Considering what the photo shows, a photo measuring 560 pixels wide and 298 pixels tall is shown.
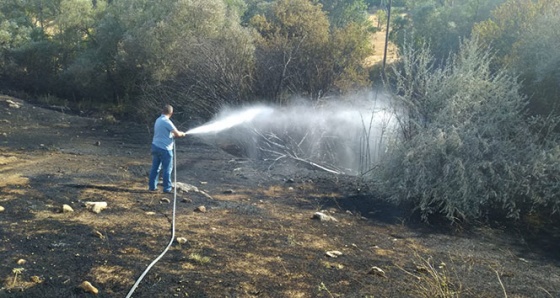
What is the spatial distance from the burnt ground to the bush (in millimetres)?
575

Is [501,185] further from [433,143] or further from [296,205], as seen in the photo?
[296,205]

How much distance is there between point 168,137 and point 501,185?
21.8 feet

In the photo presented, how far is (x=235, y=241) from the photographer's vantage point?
656cm

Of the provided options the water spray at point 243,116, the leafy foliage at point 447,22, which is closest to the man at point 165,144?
the water spray at point 243,116

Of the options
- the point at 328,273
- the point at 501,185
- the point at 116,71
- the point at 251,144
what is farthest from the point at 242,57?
the point at 328,273

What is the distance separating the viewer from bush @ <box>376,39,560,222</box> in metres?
9.30

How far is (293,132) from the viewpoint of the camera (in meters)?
15.9

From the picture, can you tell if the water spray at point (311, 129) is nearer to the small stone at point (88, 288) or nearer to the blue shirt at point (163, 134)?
the blue shirt at point (163, 134)

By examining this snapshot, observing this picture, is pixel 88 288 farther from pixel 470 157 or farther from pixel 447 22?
pixel 447 22

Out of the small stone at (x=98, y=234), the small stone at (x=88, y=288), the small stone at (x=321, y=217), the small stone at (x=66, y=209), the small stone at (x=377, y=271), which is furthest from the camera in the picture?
the small stone at (x=321, y=217)

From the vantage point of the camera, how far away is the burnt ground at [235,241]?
5121 mm

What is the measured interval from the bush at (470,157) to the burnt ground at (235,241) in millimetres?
575

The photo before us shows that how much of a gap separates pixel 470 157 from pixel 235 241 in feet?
18.0

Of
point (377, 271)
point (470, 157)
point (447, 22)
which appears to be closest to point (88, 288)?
point (377, 271)
